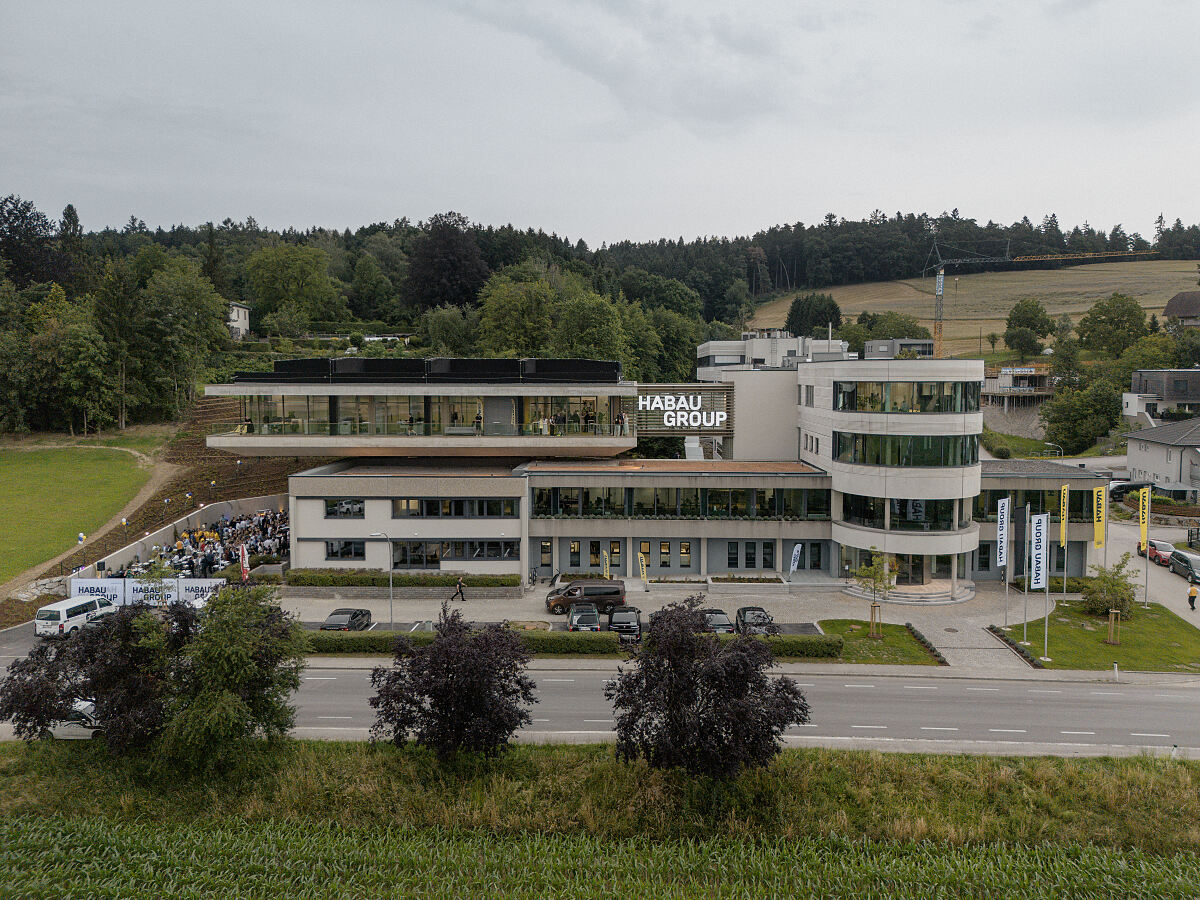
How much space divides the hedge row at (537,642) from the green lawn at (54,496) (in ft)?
75.3

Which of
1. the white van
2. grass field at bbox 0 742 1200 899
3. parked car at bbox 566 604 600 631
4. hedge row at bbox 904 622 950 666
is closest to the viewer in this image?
grass field at bbox 0 742 1200 899

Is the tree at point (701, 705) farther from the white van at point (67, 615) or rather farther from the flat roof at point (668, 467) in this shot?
the white van at point (67, 615)

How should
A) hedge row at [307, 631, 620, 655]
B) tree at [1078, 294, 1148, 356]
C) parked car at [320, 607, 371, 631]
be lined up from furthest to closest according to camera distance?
tree at [1078, 294, 1148, 356] → parked car at [320, 607, 371, 631] → hedge row at [307, 631, 620, 655]

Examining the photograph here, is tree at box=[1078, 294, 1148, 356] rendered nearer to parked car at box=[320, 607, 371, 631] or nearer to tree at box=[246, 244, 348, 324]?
tree at box=[246, 244, 348, 324]

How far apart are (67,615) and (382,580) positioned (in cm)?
1449

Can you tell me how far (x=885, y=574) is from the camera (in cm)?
3750

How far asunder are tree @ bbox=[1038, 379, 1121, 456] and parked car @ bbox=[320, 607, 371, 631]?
87052 millimetres

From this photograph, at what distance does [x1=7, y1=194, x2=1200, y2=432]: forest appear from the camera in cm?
6938

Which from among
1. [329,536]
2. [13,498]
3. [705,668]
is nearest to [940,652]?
[705,668]

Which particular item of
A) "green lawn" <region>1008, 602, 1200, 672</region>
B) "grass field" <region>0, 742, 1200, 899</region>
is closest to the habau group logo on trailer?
"green lawn" <region>1008, 602, 1200, 672</region>

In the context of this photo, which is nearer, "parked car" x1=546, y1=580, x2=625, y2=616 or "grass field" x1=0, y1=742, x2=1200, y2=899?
"grass field" x1=0, y1=742, x2=1200, y2=899

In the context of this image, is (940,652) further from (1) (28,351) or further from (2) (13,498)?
(1) (28,351)

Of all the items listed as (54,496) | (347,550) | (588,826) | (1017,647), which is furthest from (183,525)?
(1017,647)

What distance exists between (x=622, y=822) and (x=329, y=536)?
2915 cm
